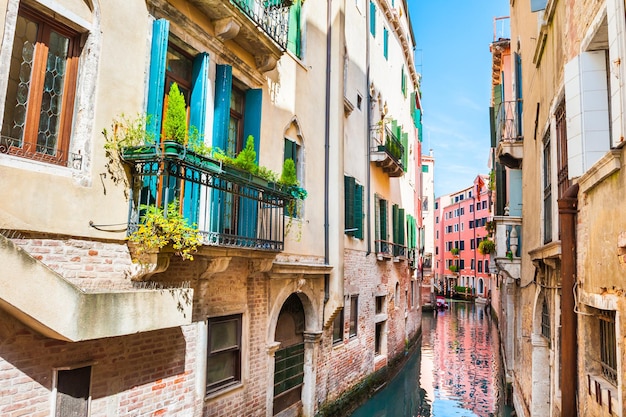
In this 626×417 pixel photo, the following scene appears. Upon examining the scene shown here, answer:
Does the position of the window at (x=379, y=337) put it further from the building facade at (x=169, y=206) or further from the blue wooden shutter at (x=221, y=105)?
the blue wooden shutter at (x=221, y=105)

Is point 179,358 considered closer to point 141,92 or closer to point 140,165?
point 140,165

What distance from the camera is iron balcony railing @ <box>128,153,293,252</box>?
17.2 ft

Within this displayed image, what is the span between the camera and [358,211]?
520 inches

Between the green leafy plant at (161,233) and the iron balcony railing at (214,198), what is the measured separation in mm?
116

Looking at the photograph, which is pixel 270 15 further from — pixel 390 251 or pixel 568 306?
pixel 390 251

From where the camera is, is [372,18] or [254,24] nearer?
[254,24]

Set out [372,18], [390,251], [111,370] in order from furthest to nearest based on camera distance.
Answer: [390,251], [372,18], [111,370]

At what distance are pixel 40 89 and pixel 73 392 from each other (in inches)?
112

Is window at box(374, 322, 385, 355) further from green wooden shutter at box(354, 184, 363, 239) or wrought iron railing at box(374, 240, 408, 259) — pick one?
green wooden shutter at box(354, 184, 363, 239)

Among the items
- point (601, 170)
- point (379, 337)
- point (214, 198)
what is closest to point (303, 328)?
point (214, 198)

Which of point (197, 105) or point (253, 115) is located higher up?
point (253, 115)

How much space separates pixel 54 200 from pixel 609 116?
5.91 meters

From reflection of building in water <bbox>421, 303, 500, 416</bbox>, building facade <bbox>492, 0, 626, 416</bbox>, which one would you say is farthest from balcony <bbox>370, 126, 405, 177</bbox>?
reflection of building in water <bbox>421, 303, 500, 416</bbox>

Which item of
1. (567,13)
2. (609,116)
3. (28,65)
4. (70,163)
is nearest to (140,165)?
(70,163)
